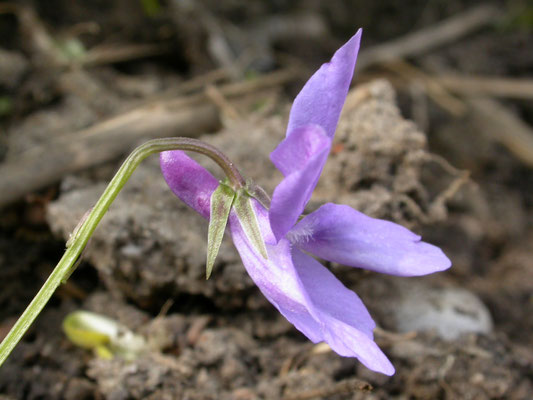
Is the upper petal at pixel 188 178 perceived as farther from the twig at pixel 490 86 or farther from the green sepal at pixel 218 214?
the twig at pixel 490 86

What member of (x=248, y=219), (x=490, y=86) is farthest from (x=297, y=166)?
(x=490, y=86)

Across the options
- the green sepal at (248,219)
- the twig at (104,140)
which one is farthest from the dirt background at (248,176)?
the green sepal at (248,219)

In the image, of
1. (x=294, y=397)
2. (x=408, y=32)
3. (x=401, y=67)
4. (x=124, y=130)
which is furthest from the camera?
(x=408, y=32)

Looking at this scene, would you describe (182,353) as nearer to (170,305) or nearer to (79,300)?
(170,305)

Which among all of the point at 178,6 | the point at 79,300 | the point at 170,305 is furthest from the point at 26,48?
the point at 170,305

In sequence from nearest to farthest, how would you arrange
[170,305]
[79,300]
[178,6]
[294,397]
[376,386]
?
[294,397] → [376,386] → [170,305] → [79,300] → [178,6]

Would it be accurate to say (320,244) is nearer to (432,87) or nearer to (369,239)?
(369,239)
